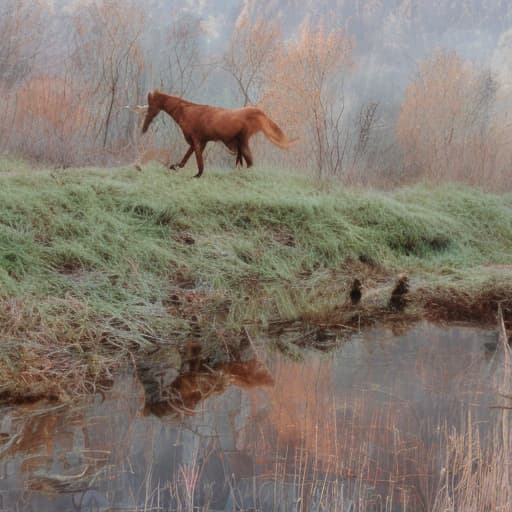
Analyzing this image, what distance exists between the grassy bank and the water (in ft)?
1.47

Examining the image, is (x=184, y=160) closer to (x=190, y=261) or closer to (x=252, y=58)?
(x=190, y=261)

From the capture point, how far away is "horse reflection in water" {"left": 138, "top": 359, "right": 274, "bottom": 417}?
9.56ft

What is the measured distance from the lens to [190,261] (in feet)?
15.8

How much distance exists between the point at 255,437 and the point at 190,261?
240cm

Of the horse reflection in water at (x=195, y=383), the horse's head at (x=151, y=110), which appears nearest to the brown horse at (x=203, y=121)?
the horse's head at (x=151, y=110)

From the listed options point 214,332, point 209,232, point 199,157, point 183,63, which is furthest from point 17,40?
point 214,332

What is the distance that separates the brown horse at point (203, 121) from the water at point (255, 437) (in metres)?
3.29

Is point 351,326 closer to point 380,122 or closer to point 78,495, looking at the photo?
point 78,495

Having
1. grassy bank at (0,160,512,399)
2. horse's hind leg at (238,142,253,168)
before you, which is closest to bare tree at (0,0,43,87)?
grassy bank at (0,160,512,399)

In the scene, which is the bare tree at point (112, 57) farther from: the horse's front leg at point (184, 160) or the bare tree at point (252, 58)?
the horse's front leg at point (184, 160)

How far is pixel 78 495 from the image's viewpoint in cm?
215

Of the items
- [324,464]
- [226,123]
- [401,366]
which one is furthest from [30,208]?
[324,464]

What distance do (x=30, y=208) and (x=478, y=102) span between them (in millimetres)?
6537

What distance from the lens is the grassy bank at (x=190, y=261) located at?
3.62m
